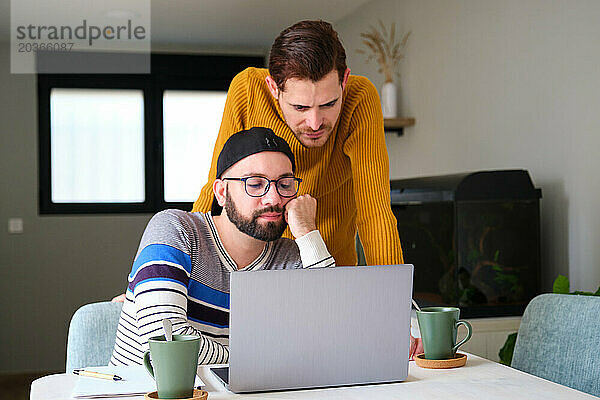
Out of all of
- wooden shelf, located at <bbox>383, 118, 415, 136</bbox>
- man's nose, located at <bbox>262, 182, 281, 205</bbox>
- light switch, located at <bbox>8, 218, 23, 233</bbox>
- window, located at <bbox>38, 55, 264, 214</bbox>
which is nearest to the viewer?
man's nose, located at <bbox>262, 182, 281, 205</bbox>

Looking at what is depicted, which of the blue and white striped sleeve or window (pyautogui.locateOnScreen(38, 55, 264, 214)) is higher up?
window (pyautogui.locateOnScreen(38, 55, 264, 214))

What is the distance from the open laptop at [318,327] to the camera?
3.47 feet

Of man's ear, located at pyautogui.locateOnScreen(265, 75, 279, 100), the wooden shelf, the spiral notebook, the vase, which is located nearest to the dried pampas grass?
the vase

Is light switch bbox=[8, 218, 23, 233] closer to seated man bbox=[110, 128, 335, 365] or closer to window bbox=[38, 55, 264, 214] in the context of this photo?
window bbox=[38, 55, 264, 214]

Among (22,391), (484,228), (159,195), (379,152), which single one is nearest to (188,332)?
(379,152)

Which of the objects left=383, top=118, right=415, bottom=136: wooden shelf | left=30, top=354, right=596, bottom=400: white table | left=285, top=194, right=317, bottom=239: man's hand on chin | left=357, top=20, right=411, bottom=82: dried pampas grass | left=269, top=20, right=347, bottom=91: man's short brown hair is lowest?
left=30, top=354, right=596, bottom=400: white table

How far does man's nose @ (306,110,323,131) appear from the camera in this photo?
1.56m

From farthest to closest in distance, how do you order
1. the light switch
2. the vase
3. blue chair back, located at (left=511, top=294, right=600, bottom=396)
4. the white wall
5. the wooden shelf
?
the light switch, the vase, the wooden shelf, the white wall, blue chair back, located at (left=511, top=294, right=600, bottom=396)

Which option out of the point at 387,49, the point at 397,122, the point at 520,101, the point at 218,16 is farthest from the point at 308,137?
the point at 218,16

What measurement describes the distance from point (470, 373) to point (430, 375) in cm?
7

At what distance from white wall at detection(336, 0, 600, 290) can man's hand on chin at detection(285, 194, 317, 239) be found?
1408mm

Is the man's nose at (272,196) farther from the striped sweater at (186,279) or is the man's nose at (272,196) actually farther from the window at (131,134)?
the window at (131,134)

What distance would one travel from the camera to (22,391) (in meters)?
4.79

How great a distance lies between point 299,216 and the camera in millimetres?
1518
